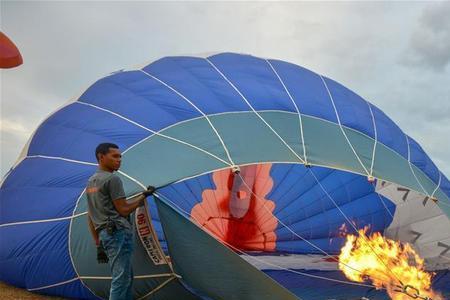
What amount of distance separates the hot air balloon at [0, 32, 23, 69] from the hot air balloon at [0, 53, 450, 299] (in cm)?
77

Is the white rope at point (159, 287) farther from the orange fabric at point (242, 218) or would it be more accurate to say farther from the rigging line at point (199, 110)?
the orange fabric at point (242, 218)

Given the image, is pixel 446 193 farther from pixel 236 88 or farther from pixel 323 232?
pixel 236 88

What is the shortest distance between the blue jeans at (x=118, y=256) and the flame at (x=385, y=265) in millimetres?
3076

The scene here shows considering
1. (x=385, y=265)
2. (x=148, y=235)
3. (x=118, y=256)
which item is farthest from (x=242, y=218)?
(x=118, y=256)

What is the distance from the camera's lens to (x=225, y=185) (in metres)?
7.01

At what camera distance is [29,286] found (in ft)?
15.9

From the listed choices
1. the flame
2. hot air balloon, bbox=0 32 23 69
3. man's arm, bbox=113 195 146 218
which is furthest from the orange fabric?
man's arm, bbox=113 195 146 218

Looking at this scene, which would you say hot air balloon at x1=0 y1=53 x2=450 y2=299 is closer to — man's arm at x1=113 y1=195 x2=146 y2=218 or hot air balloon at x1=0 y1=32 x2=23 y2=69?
man's arm at x1=113 y1=195 x2=146 y2=218

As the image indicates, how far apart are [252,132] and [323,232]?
2.94 meters

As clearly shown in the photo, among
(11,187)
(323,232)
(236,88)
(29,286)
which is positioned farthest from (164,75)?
(323,232)

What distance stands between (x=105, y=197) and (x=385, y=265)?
13.4ft

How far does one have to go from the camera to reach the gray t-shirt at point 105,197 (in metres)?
3.33

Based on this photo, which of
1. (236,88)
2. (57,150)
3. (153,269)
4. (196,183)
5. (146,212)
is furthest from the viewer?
(196,183)

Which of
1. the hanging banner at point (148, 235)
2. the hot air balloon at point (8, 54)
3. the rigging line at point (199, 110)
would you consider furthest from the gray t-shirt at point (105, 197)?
the hot air balloon at point (8, 54)
